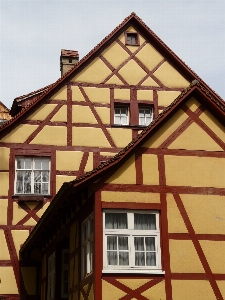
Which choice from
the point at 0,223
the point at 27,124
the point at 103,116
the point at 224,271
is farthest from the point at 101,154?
the point at 224,271

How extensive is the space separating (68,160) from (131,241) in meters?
8.58

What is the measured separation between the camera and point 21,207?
19.6m

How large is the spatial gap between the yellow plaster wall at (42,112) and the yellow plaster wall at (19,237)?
4190 mm

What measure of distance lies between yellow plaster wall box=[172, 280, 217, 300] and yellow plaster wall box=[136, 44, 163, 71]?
11835 mm

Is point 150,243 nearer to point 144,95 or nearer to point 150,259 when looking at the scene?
point 150,259

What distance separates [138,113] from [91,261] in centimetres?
992

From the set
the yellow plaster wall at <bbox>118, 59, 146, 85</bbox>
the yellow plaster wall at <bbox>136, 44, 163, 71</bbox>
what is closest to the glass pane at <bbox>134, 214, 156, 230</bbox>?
the yellow plaster wall at <bbox>118, 59, 146, 85</bbox>

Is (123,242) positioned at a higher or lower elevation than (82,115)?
lower

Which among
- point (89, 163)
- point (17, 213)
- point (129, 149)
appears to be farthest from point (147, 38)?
point (129, 149)

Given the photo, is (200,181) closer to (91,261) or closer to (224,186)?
(224,186)

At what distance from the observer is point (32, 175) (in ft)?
65.7

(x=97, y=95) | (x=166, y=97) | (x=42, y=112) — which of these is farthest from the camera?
(x=166, y=97)

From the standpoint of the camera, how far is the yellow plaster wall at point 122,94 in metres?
21.4

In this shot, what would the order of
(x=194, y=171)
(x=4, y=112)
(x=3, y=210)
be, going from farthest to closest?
1. (x=4, y=112)
2. (x=3, y=210)
3. (x=194, y=171)
